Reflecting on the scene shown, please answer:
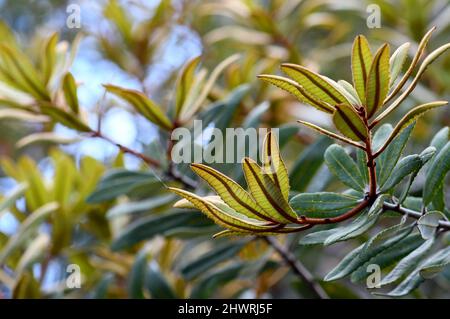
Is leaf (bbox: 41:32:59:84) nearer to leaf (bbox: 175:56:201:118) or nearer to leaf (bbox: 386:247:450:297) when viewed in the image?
leaf (bbox: 175:56:201:118)

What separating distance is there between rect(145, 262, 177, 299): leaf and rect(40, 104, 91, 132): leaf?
0.28 metres

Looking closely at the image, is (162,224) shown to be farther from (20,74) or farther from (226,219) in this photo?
(226,219)

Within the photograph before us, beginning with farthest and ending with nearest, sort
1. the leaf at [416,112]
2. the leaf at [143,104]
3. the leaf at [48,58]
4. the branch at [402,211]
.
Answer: the leaf at [48,58], the leaf at [143,104], the branch at [402,211], the leaf at [416,112]

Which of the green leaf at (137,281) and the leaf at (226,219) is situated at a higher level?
the leaf at (226,219)

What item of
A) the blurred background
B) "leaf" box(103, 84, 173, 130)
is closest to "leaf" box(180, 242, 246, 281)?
the blurred background

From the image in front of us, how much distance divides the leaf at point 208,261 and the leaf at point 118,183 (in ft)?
Result: 0.48

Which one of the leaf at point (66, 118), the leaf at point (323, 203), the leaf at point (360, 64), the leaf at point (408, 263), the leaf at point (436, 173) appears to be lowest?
the leaf at point (408, 263)

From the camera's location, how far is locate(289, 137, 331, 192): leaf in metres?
0.91

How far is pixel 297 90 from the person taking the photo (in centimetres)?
55

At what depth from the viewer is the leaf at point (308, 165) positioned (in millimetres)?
906

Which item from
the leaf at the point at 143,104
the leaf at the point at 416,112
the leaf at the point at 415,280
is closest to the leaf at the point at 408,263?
the leaf at the point at 415,280

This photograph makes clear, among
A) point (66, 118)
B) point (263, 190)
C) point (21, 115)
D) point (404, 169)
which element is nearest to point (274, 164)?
point (263, 190)

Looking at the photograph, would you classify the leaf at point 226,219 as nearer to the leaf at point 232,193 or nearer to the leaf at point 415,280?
the leaf at point 232,193
